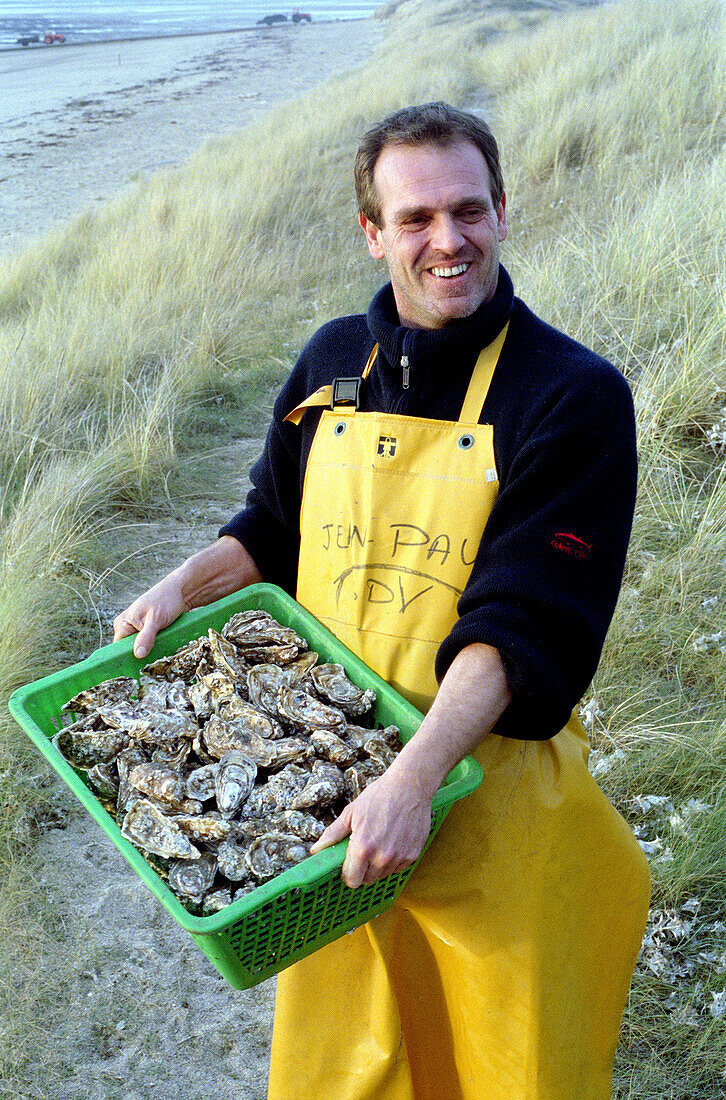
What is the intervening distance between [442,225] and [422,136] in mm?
181

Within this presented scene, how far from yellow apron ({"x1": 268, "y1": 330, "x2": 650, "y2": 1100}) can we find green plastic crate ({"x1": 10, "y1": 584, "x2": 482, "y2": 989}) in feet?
0.24

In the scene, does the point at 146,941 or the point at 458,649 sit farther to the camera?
the point at 146,941

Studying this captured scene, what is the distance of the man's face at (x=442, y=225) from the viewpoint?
169 centimetres

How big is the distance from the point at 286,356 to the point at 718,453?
11.6 feet

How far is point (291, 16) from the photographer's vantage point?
175ft

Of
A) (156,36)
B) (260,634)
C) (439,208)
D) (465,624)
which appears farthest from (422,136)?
(156,36)

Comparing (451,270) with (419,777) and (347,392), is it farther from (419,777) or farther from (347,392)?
(419,777)

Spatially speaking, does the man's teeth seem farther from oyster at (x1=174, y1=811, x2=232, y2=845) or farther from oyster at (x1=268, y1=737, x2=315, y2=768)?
oyster at (x1=174, y1=811, x2=232, y2=845)

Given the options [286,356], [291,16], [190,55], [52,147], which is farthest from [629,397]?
[291,16]

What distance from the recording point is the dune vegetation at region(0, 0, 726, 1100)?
8.42 ft

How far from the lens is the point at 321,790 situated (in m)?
1.57

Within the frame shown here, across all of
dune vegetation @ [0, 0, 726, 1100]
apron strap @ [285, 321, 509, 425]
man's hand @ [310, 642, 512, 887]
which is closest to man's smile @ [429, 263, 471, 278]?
apron strap @ [285, 321, 509, 425]

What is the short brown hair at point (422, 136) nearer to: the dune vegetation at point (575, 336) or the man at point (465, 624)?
the man at point (465, 624)

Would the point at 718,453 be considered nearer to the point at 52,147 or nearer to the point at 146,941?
the point at 146,941
